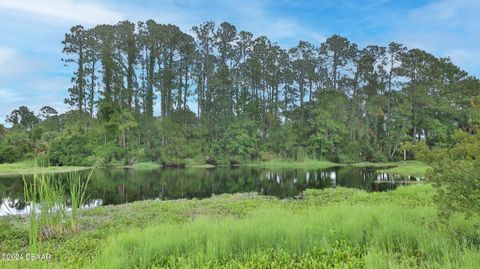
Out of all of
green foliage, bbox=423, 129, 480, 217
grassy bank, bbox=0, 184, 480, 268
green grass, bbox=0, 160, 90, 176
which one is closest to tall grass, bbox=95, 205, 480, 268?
grassy bank, bbox=0, 184, 480, 268

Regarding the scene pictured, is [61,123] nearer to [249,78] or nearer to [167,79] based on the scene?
[167,79]

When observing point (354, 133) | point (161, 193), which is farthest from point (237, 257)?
point (354, 133)

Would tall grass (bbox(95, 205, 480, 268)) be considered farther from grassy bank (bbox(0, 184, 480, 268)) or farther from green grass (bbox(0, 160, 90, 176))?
green grass (bbox(0, 160, 90, 176))

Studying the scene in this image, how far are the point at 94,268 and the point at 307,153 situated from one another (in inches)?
2050

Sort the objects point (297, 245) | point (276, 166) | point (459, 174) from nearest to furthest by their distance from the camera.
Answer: point (459, 174), point (297, 245), point (276, 166)

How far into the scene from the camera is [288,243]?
6.65 meters

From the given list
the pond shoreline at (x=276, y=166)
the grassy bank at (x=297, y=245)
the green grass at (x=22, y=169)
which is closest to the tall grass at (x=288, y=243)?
the grassy bank at (x=297, y=245)

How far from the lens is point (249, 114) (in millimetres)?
59281

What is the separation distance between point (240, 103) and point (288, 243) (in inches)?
2099

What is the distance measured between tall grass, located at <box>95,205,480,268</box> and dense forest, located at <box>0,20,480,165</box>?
43.3 meters

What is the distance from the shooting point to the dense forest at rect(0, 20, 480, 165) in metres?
51.2

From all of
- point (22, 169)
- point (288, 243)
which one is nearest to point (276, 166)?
point (22, 169)

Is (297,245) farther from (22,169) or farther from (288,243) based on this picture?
(22,169)

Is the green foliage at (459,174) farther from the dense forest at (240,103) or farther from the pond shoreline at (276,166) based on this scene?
the dense forest at (240,103)
